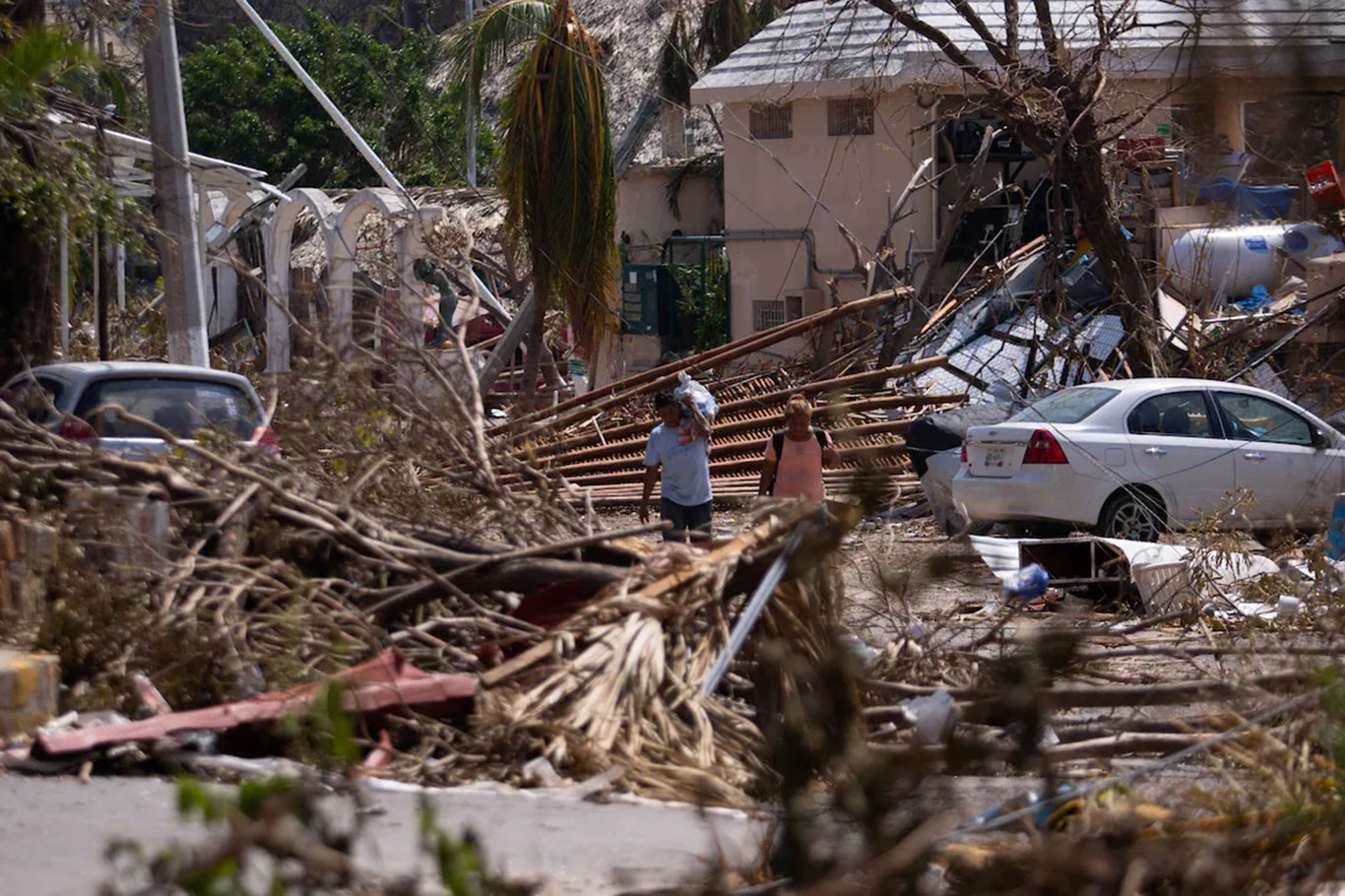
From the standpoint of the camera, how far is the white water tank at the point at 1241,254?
17.4 metres

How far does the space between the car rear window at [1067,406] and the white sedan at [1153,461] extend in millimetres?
20

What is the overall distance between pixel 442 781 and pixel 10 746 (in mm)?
1677

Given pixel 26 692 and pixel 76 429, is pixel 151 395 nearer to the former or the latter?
pixel 76 429

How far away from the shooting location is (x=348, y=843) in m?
3.11

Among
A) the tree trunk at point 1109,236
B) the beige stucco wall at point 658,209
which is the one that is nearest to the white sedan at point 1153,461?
the tree trunk at point 1109,236

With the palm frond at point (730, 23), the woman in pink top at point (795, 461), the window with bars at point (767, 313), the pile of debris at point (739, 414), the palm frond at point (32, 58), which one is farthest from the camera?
the palm frond at point (730, 23)

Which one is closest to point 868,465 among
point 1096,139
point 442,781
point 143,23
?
point 442,781

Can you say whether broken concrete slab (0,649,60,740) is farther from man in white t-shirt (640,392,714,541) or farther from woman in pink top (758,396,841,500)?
woman in pink top (758,396,841,500)

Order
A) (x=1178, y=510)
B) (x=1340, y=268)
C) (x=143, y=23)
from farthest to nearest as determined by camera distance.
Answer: (x=1340, y=268), (x=143, y=23), (x=1178, y=510)

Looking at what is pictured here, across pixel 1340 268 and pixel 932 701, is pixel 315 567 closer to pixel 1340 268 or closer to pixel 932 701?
pixel 932 701

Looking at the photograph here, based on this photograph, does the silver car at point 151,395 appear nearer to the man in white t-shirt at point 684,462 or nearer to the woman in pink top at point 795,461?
the man in white t-shirt at point 684,462

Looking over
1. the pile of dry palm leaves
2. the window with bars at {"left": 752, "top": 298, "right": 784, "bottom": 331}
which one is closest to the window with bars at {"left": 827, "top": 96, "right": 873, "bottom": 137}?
the window with bars at {"left": 752, "top": 298, "right": 784, "bottom": 331}

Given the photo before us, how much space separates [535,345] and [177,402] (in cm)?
865

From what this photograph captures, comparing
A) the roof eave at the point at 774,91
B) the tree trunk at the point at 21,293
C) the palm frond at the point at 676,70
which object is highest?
the palm frond at the point at 676,70
